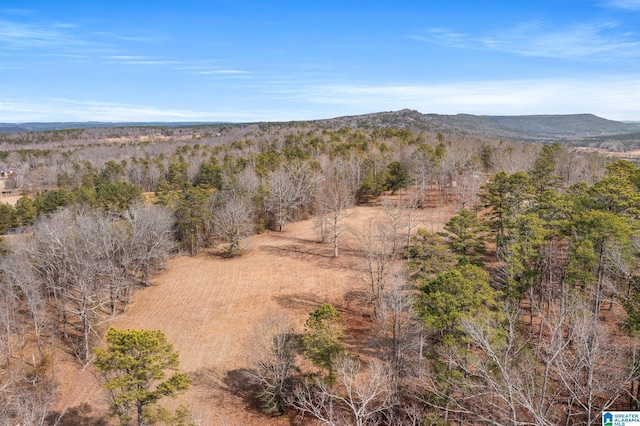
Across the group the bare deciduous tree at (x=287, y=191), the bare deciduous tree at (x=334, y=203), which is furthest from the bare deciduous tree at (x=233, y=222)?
the bare deciduous tree at (x=334, y=203)

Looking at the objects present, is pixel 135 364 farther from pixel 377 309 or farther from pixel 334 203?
pixel 334 203

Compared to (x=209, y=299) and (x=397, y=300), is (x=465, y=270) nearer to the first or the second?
(x=397, y=300)

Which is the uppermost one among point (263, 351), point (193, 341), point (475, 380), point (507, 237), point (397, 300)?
point (507, 237)

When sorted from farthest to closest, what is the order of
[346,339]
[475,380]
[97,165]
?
[97,165], [346,339], [475,380]

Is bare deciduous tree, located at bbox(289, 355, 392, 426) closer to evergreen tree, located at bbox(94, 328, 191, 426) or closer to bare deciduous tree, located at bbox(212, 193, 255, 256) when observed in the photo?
evergreen tree, located at bbox(94, 328, 191, 426)

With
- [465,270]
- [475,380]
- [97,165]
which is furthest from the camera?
[97,165]

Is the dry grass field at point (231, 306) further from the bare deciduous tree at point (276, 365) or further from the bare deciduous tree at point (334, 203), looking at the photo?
the bare deciduous tree at point (334, 203)

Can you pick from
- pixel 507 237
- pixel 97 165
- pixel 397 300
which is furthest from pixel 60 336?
pixel 97 165
